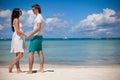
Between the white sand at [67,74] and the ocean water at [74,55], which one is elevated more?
the ocean water at [74,55]

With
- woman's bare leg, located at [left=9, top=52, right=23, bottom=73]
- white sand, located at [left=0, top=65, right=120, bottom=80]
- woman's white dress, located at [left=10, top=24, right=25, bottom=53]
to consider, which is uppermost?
woman's white dress, located at [left=10, top=24, right=25, bottom=53]

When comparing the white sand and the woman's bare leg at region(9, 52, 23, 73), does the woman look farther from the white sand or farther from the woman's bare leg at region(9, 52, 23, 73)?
the white sand

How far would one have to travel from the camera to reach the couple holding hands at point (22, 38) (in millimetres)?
3018

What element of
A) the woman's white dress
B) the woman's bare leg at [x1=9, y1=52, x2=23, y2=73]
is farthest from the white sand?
the woman's white dress

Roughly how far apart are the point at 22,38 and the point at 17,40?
0.18 feet

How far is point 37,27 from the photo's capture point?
9.89 ft

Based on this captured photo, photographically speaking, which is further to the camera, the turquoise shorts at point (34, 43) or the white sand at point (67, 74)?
the turquoise shorts at point (34, 43)

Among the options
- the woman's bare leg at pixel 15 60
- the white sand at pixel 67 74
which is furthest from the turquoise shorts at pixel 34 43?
the white sand at pixel 67 74

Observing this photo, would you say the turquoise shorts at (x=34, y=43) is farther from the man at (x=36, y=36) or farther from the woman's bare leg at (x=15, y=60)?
the woman's bare leg at (x=15, y=60)

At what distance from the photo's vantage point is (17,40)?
3.08m

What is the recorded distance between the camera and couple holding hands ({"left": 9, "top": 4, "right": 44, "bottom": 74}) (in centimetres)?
302

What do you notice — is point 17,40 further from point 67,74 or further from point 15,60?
point 67,74

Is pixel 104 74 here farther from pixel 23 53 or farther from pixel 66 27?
pixel 23 53

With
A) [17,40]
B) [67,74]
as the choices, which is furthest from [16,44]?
[67,74]
